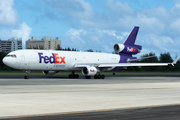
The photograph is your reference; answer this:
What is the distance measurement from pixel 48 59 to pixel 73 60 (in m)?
5.87

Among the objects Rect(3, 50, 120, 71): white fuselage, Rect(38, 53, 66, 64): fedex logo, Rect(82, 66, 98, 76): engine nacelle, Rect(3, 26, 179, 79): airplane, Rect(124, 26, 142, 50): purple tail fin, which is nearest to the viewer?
Rect(3, 50, 120, 71): white fuselage

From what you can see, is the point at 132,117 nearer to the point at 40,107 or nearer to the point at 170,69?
the point at 40,107

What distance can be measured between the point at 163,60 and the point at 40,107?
124m

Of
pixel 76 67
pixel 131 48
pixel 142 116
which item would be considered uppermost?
pixel 131 48

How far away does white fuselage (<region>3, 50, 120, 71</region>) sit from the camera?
46719 millimetres

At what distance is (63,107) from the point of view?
1504cm

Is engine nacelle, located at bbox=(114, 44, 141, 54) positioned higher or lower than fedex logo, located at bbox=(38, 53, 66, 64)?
higher

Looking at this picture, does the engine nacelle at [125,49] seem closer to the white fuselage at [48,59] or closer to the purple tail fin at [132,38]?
the purple tail fin at [132,38]

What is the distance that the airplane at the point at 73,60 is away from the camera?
4703 cm

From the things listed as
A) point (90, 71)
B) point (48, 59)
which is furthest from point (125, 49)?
point (48, 59)

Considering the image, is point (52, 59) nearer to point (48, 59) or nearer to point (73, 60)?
point (48, 59)

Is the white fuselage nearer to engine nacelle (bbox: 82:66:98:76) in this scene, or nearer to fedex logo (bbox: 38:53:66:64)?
fedex logo (bbox: 38:53:66:64)

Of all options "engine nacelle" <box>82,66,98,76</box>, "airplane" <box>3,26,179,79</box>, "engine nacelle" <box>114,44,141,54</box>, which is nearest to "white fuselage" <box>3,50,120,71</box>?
"airplane" <box>3,26,179,79</box>

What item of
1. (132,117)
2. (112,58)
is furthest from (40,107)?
(112,58)
